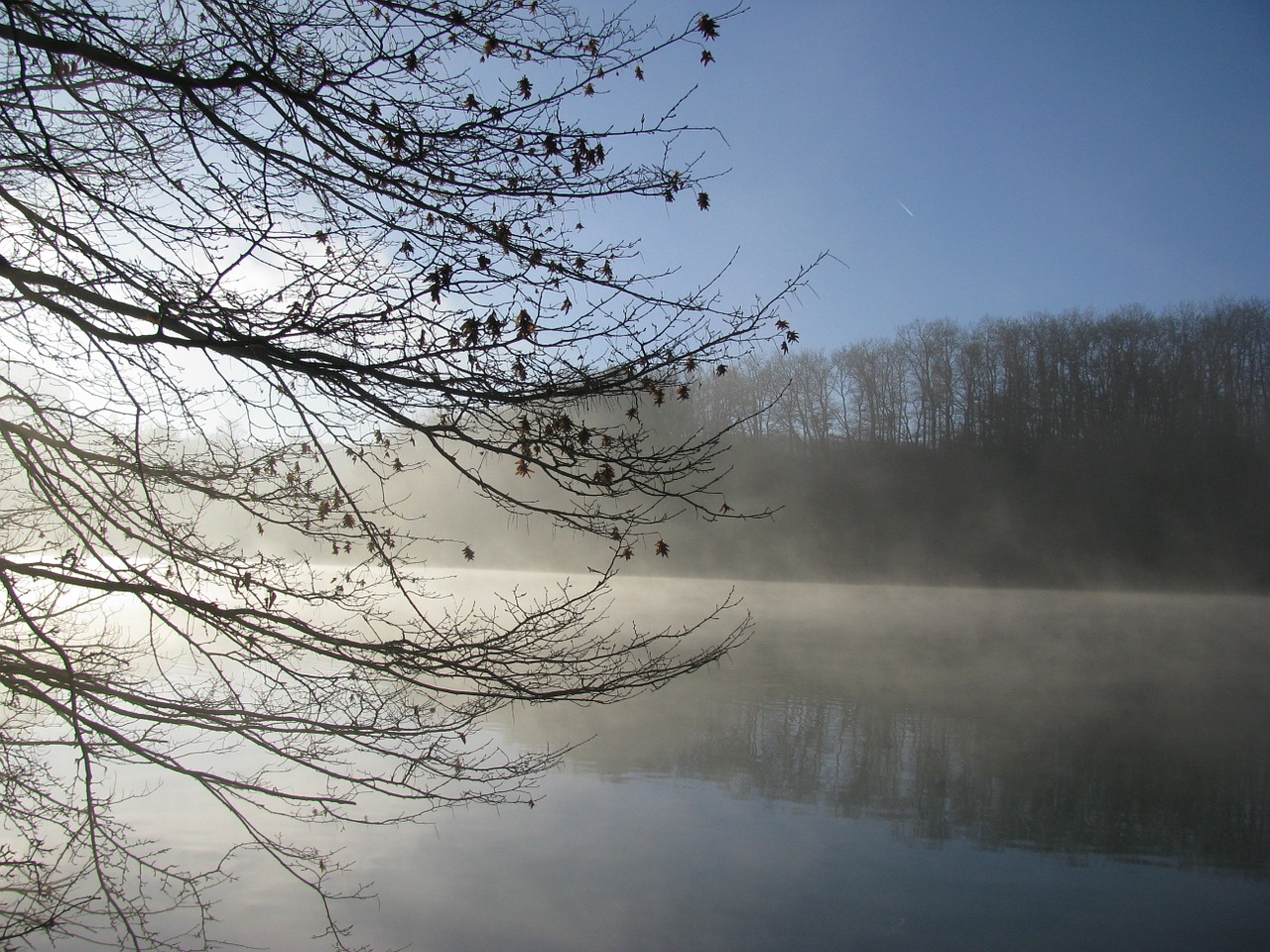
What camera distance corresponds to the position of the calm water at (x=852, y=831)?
17.1 feet

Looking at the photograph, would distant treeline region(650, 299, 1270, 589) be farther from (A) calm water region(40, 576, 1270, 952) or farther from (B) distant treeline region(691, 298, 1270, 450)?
(A) calm water region(40, 576, 1270, 952)

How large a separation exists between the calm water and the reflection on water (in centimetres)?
4

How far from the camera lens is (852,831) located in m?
6.74

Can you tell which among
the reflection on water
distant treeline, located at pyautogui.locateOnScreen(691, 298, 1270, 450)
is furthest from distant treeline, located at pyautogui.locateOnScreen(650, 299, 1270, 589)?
the reflection on water

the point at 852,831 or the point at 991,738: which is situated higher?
the point at 991,738

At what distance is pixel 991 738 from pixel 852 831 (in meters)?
3.58

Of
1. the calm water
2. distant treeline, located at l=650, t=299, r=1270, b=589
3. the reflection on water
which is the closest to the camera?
the calm water

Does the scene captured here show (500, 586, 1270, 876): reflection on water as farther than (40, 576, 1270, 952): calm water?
Yes

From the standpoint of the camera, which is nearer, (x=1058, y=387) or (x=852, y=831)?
(x=852, y=831)

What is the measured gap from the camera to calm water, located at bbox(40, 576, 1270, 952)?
5219 millimetres

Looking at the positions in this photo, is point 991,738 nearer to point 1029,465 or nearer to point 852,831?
point 852,831

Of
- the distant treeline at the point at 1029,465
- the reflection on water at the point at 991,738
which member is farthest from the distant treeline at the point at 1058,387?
the reflection on water at the point at 991,738

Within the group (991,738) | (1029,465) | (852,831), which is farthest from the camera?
(1029,465)

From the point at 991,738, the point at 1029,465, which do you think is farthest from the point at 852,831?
the point at 1029,465
